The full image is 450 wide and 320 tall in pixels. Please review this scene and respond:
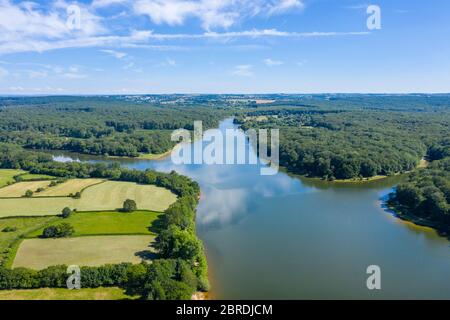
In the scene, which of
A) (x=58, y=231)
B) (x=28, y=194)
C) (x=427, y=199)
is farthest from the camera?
(x=28, y=194)

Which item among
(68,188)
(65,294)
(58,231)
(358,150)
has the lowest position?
(65,294)

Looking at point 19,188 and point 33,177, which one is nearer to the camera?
point 19,188

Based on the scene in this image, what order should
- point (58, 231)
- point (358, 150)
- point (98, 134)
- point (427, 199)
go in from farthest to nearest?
point (98, 134)
point (358, 150)
point (427, 199)
point (58, 231)

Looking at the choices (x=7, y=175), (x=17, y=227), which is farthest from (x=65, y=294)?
(x=7, y=175)

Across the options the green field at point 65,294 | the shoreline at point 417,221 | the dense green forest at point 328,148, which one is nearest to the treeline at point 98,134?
the dense green forest at point 328,148

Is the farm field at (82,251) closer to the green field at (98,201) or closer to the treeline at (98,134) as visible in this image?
the green field at (98,201)

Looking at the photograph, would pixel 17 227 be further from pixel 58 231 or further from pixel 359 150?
pixel 359 150

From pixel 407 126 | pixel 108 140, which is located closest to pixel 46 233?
pixel 108 140
